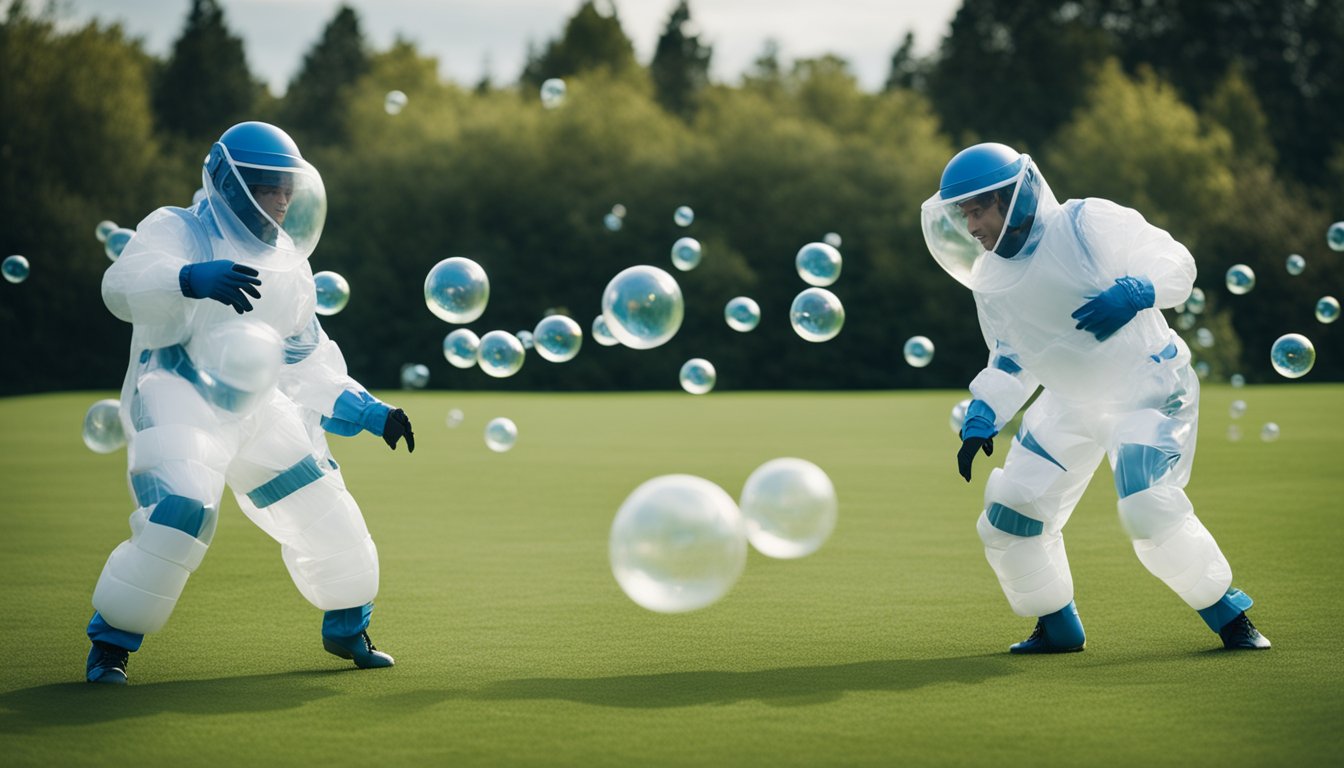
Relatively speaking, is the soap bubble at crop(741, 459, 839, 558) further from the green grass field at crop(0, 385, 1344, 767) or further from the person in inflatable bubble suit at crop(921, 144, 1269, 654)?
the person in inflatable bubble suit at crop(921, 144, 1269, 654)

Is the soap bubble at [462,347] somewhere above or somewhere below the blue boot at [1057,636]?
above

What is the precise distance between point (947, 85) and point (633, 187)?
22.4 metres

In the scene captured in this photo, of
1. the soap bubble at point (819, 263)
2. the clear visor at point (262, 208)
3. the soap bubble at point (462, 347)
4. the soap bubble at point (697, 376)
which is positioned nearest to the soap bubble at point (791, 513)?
the clear visor at point (262, 208)

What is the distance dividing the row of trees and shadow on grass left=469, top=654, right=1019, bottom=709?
35.8 meters

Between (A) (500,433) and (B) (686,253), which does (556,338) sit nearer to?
(A) (500,433)

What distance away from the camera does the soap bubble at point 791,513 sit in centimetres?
661

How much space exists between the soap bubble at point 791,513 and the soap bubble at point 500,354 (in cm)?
386

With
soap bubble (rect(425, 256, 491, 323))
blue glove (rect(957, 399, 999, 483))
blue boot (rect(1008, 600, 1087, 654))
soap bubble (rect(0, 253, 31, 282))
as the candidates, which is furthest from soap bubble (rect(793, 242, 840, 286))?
soap bubble (rect(0, 253, 31, 282))

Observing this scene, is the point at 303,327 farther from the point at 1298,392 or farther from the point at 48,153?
the point at 48,153

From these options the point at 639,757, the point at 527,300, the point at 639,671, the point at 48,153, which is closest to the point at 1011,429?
the point at 639,671

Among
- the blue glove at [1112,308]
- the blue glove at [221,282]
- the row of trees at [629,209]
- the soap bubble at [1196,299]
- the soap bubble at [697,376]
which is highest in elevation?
the row of trees at [629,209]

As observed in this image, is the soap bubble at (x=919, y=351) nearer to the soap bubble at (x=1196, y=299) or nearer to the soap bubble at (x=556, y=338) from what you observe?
the soap bubble at (x=1196, y=299)

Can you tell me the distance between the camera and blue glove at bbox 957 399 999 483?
7043mm

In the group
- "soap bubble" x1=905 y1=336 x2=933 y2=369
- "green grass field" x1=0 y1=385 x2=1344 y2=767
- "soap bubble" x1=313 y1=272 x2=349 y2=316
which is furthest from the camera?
"soap bubble" x1=905 y1=336 x2=933 y2=369
